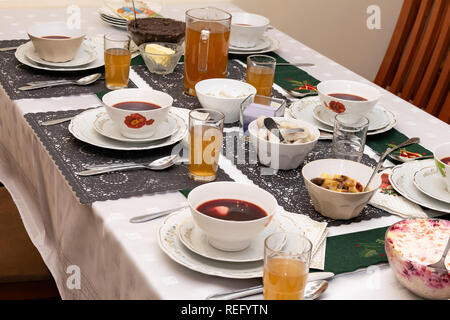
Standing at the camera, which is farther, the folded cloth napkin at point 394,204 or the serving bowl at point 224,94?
the serving bowl at point 224,94

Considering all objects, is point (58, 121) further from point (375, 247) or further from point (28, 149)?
point (375, 247)

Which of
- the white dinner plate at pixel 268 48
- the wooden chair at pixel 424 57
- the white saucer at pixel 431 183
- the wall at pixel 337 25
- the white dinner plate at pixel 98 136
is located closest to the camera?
the white saucer at pixel 431 183

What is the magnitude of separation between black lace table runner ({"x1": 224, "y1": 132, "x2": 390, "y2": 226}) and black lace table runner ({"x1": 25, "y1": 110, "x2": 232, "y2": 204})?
0.21ft

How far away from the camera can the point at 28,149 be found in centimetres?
148

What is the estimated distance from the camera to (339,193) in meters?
1.08

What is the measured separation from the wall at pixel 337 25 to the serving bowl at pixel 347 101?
1.48 metres

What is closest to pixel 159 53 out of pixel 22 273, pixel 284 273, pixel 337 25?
pixel 22 273

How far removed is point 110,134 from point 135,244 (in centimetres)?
38

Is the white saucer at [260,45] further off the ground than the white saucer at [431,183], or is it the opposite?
the white saucer at [431,183]

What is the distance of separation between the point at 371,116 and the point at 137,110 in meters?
0.58

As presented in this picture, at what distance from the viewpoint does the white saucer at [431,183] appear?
3.93ft

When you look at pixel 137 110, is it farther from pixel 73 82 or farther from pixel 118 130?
pixel 73 82

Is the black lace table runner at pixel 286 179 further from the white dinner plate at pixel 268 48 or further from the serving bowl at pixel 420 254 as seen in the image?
the white dinner plate at pixel 268 48

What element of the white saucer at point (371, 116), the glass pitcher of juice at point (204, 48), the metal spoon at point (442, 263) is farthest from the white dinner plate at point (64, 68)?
the metal spoon at point (442, 263)
